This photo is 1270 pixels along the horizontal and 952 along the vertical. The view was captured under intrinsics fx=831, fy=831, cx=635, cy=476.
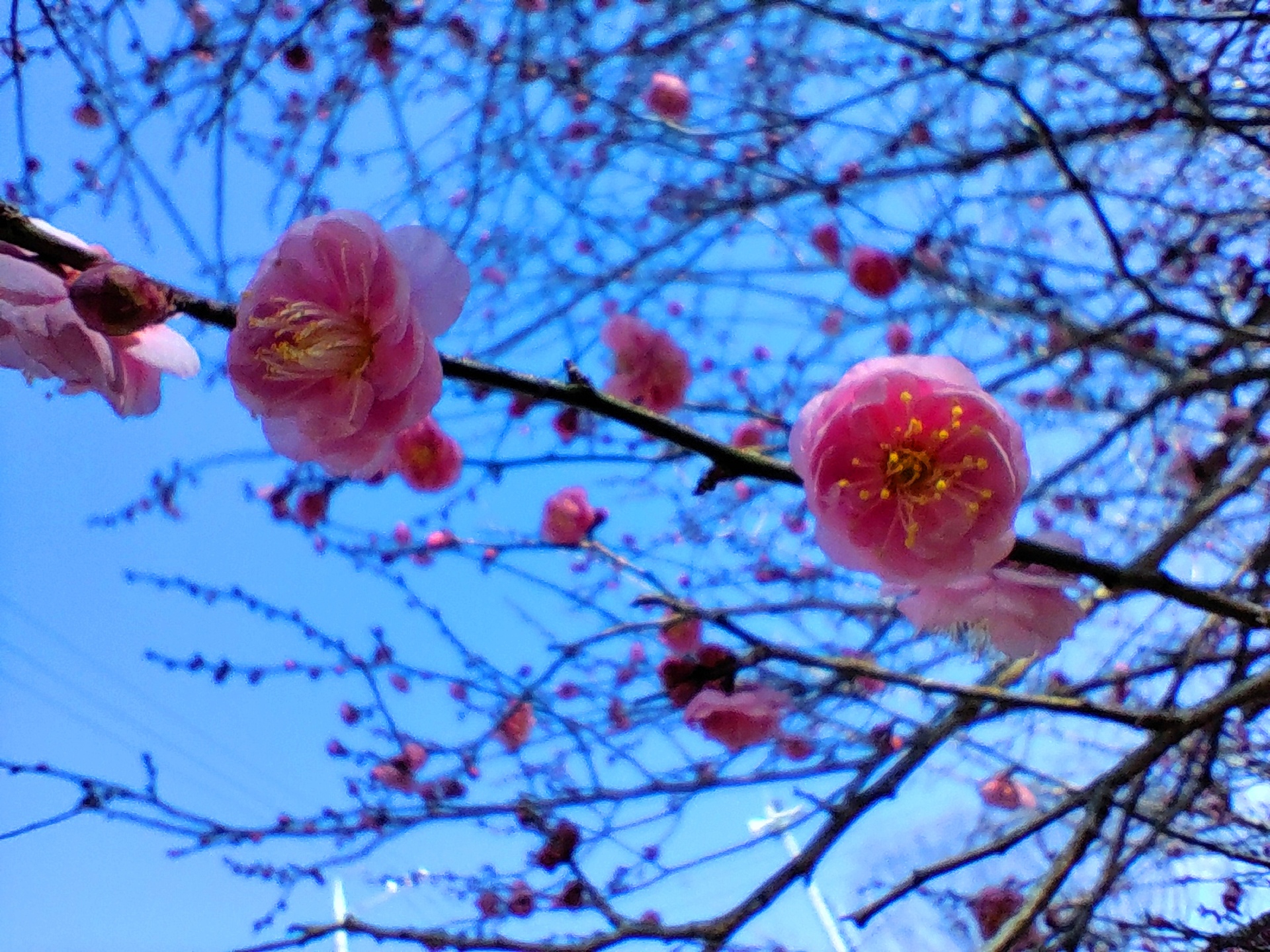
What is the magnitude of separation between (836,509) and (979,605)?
0.95ft

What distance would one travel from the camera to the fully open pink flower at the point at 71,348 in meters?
0.67

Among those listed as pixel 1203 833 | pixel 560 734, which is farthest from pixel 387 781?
pixel 1203 833

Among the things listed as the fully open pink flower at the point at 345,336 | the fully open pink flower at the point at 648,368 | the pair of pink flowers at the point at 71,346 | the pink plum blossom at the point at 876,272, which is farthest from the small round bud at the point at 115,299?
the pink plum blossom at the point at 876,272

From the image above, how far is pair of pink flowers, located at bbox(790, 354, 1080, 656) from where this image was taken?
2.65 feet

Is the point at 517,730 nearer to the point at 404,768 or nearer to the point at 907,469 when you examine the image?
the point at 404,768

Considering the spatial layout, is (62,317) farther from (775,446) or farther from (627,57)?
(627,57)

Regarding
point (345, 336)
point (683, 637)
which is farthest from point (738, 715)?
point (345, 336)

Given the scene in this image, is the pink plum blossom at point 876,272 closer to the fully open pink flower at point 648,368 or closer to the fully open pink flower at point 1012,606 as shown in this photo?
the fully open pink flower at point 648,368

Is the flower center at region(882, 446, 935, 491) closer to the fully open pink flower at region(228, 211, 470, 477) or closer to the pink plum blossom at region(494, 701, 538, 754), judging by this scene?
the fully open pink flower at region(228, 211, 470, 477)

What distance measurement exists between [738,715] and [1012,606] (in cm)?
66

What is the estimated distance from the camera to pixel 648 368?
2066 mm

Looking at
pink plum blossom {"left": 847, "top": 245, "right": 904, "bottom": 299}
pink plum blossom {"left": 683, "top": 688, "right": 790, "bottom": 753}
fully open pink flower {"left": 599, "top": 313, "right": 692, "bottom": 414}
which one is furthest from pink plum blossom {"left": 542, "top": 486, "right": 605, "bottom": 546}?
pink plum blossom {"left": 847, "top": 245, "right": 904, "bottom": 299}

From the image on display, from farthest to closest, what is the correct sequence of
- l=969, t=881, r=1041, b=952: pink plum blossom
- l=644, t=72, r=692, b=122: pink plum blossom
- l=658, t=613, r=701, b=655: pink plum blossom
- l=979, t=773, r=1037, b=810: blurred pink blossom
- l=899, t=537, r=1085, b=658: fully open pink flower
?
l=644, t=72, r=692, b=122: pink plum blossom
l=979, t=773, r=1037, b=810: blurred pink blossom
l=658, t=613, r=701, b=655: pink plum blossom
l=969, t=881, r=1041, b=952: pink plum blossom
l=899, t=537, r=1085, b=658: fully open pink flower

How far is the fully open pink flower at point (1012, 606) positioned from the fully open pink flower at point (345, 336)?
0.63 meters
